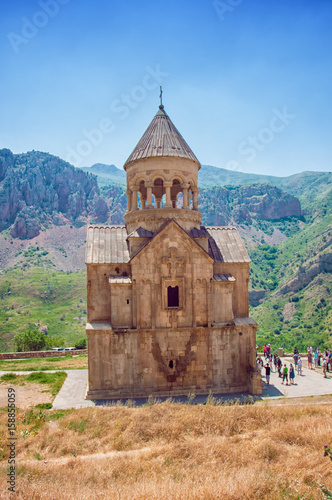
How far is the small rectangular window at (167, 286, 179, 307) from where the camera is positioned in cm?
1585

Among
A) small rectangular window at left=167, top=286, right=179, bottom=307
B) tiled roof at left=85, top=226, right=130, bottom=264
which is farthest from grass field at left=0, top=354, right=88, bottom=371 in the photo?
tiled roof at left=85, top=226, right=130, bottom=264

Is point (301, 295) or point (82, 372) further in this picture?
point (301, 295)

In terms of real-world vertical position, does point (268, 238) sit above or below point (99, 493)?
above

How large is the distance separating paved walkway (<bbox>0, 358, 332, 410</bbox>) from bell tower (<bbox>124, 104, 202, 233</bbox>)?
6522 mm

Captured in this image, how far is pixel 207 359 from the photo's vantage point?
15320mm

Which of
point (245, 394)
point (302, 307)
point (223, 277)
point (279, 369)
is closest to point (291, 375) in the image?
point (279, 369)

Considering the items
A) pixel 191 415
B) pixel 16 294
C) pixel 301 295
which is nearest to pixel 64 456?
pixel 191 415

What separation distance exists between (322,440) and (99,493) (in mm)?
5027

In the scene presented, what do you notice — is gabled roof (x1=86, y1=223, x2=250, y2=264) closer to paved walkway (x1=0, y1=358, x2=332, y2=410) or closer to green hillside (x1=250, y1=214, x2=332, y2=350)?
paved walkway (x1=0, y1=358, x2=332, y2=410)

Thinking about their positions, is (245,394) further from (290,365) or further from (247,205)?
(247,205)

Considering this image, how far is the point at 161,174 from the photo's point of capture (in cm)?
1619

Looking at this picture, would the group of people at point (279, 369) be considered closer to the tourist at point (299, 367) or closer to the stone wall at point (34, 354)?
the tourist at point (299, 367)

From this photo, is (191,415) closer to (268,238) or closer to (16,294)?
(16,294)

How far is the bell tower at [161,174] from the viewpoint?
16.2m
